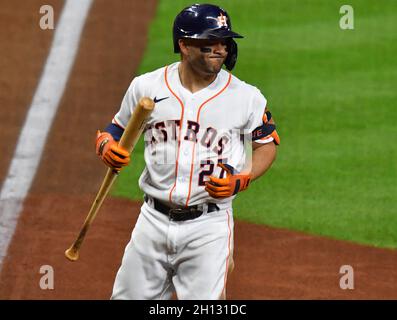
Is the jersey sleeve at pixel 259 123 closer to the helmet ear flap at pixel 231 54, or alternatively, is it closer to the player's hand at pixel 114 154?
the helmet ear flap at pixel 231 54

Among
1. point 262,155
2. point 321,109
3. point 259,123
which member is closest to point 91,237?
point 262,155

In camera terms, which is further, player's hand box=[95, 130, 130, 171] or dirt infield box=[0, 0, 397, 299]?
dirt infield box=[0, 0, 397, 299]

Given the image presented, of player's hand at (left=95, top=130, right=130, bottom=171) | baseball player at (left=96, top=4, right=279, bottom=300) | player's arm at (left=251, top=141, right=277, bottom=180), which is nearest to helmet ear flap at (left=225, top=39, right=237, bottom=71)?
baseball player at (left=96, top=4, right=279, bottom=300)

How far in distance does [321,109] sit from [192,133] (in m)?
5.42

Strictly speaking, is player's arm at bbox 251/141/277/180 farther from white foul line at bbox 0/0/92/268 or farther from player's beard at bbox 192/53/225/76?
white foul line at bbox 0/0/92/268

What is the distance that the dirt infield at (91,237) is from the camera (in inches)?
320

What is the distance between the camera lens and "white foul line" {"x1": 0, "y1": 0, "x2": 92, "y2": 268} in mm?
9445

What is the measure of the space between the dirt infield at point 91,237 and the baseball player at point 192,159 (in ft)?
5.77

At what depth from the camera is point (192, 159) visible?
20.3 ft

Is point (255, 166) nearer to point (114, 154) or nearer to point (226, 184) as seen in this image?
point (226, 184)

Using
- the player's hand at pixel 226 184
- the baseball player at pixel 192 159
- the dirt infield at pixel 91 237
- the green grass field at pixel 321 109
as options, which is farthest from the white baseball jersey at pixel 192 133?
the green grass field at pixel 321 109

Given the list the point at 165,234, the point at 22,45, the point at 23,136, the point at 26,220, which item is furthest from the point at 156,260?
the point at 22,45

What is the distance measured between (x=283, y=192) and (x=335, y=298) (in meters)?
2.09
